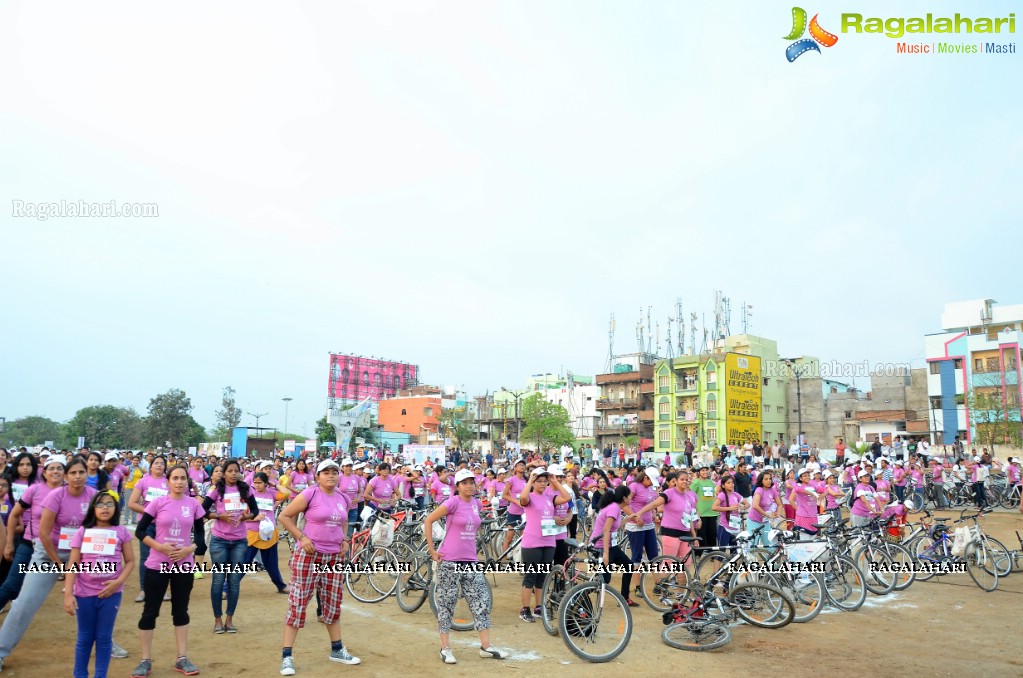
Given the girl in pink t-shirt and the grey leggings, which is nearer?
the girl in pink t-shirt

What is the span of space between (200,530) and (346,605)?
3.16 metres

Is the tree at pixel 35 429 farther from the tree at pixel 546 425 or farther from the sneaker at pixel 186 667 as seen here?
the sneaker at pixel 186 667

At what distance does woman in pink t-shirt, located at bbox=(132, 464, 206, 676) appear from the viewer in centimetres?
636

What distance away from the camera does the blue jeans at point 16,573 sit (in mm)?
6988

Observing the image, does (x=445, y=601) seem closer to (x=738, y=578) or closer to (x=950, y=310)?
(x=738, y=578)

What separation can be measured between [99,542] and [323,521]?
1893mm

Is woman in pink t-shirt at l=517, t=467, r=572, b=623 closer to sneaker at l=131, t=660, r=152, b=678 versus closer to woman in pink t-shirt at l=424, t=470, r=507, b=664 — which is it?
woman in pink t-shirt at l=424, t=470, r=507, b=664

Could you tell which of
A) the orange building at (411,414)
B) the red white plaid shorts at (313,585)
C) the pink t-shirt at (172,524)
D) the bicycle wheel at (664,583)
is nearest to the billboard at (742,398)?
the orange building at (411,414)

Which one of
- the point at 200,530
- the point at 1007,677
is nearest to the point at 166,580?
the point at 200,530

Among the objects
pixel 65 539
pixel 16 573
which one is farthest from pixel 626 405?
pixel 65 539

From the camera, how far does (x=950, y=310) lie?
58.4 metres

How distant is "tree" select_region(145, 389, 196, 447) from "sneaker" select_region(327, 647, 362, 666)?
64.0 meters

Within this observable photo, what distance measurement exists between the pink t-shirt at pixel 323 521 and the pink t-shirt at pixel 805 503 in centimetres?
784

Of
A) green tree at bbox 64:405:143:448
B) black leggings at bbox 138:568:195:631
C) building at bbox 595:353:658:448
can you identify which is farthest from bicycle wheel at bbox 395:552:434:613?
green tree at bbox 64:405:143:448
